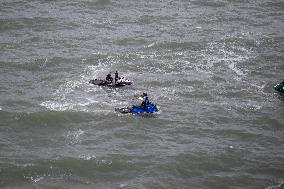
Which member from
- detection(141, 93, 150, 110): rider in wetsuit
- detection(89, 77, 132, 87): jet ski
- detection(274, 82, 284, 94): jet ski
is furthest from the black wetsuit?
detection(274, 82, 284, 94): jet ski

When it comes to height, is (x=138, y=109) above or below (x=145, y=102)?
below

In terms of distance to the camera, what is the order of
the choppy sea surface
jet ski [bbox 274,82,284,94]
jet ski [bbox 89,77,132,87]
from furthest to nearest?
jet ski [bbox 89,77,132,87] < jet ski [bbox 274,82,284,94] < the choppy sea surface

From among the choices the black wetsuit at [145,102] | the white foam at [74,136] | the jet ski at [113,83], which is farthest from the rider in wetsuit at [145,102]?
the white foam at [74,136]

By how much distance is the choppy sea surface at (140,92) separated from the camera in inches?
1200

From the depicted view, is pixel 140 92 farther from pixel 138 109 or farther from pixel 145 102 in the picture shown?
pixel 145 102

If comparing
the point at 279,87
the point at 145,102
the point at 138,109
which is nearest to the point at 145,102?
the point at 145,102

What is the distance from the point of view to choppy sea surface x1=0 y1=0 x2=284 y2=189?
100.0 ft

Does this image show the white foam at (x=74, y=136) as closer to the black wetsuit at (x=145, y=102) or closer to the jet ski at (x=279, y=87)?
the black wetsuit at (x=145, y=102)

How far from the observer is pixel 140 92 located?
40000mm

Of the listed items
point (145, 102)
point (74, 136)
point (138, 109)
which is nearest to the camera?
point (74, 136)

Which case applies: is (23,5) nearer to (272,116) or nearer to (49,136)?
(49,136)

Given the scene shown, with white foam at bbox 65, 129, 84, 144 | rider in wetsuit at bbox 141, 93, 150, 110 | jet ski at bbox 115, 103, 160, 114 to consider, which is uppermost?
rider in wetsuit at bbox 141, 93, 150, 110

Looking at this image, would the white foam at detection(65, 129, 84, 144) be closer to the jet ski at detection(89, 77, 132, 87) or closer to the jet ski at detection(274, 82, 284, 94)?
the jet ski at detection(89, 77, 132, 87)

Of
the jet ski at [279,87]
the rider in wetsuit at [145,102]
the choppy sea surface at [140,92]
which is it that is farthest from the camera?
the jet ski at [279,87]
